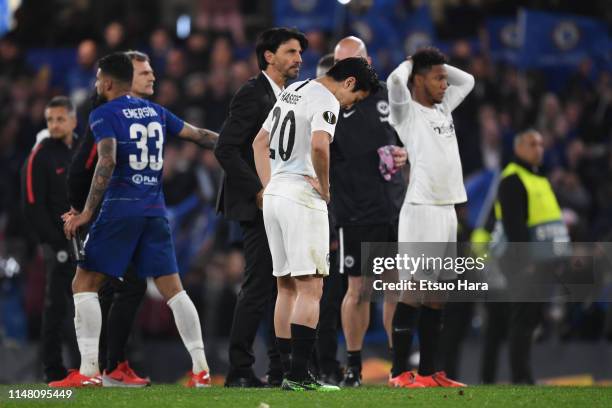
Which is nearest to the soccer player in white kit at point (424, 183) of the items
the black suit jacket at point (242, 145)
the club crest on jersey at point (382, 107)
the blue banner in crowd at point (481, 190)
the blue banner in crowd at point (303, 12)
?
the club crest on jersey at point (382, 107)

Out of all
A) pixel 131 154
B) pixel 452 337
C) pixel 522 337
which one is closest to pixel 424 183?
pixel 131 154

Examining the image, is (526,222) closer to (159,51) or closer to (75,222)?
(75,222)

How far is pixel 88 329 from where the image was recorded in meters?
9.91

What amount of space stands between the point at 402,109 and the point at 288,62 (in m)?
0.93

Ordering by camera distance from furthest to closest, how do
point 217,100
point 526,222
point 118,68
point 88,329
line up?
point 217,100 → point 526,222 → point 118,68 → point 88,329

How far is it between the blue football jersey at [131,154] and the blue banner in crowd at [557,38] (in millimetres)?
9334

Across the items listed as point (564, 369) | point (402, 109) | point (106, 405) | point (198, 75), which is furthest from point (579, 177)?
point (106, 405)

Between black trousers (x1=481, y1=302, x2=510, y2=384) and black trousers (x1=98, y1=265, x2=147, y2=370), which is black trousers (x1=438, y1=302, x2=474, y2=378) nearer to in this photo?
black trousers (x1=481, y1=302, x2=510, y2=384)

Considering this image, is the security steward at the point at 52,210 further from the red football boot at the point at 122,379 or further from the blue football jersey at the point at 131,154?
the blue football jersey at the point at 131,154

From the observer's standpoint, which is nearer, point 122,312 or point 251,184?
point 251,184

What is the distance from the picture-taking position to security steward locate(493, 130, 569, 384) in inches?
503

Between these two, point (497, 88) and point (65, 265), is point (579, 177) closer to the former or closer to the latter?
point (497, 88)

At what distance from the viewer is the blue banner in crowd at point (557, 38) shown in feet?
60.4

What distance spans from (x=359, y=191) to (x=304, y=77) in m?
6.01
